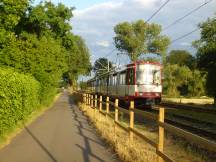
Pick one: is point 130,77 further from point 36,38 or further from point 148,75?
point 36,38

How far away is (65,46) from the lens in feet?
171

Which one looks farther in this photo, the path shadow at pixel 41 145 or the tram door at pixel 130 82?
the tram door at pixel 130 82

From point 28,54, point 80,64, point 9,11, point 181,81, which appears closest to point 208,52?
point 28,54

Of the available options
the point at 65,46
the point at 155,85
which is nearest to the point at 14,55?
the point at 155,85

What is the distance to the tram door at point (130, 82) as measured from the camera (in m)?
34.5

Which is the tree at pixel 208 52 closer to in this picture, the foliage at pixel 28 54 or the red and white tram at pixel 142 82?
the foliage at pixel 28 54

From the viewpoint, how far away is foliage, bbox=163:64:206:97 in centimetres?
9838

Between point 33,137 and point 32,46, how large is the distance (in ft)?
57.0

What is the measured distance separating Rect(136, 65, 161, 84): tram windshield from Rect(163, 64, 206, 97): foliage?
2445 inches

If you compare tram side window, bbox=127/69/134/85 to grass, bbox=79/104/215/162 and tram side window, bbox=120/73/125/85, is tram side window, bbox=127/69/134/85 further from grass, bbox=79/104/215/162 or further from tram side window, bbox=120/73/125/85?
grass, bbox=79/104/215/162

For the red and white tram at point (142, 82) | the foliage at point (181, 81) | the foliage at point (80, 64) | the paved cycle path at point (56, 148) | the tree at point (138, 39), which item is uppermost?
the tree at point (138, 39)

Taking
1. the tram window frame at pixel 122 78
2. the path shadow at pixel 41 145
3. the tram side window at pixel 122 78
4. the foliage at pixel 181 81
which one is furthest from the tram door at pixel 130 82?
the foliage at pixel 181 81

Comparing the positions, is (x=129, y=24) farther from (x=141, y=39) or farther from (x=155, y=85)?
(x=155, y=85)

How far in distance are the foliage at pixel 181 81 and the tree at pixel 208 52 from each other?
41992 millimetres
